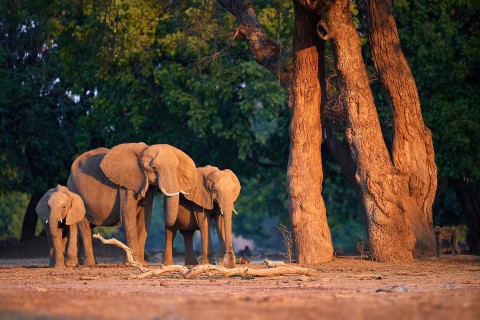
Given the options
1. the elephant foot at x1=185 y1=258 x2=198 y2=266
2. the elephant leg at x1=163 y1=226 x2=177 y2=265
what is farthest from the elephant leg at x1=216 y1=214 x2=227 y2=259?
the elephant leg at x1=163 y1=226 x2=177 y2=265

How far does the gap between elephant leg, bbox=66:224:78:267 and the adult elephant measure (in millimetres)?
891

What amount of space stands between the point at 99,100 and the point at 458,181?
10177mm

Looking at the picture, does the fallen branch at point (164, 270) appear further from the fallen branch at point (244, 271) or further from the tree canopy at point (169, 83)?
the tree canopy at point (169, 83)

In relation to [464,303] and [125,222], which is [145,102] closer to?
[125,222]

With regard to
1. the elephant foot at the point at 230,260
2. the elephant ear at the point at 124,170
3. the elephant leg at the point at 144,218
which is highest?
the elephant ear at the point at 124,170

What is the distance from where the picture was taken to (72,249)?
74.5 feet

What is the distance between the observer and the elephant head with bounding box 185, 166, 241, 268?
77.8 ft

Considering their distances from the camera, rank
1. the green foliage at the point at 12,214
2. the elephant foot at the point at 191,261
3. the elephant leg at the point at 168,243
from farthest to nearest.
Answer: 1. the green foliage at the point at 12,214
2. the elephant foot at the point at 191,261
3. the elephant leg at the point at 168,243

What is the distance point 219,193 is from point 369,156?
408cm

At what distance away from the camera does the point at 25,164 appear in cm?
3447

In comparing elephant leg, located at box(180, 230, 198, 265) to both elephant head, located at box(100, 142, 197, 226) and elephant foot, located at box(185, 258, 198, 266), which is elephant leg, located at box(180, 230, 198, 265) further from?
elephant head, located at box(100, 142, 197, 226)

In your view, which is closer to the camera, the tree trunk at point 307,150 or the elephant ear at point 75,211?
the tree trunk at point 307,150

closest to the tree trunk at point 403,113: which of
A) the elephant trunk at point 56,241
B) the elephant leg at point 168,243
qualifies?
the elephant leg at point 168,243

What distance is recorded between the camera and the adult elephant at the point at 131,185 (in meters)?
23.2
